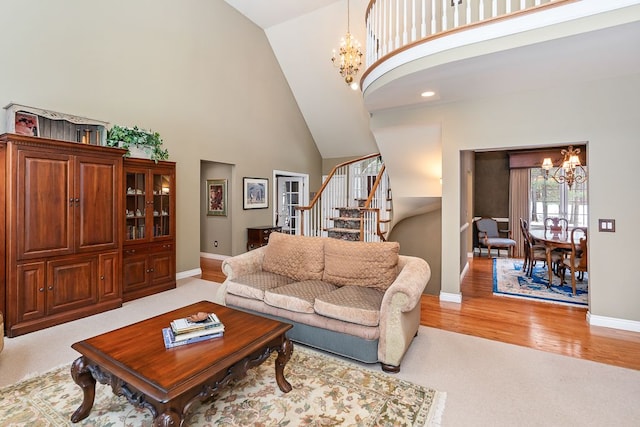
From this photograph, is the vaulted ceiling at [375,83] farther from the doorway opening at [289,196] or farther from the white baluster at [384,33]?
the doorway opening at [289,196]

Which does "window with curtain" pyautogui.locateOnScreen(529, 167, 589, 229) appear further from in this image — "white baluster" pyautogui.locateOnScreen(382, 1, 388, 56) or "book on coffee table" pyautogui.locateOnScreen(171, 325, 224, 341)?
"book on coffee table" pyautogui.locateOnScreen(171, 325, 224, 341)

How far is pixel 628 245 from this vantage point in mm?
3428

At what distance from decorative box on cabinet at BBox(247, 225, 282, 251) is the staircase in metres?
0.99

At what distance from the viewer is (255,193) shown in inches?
288

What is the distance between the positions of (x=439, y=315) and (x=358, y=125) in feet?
17.5

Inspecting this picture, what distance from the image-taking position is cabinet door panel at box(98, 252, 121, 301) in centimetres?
376

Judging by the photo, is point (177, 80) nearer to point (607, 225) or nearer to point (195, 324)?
point (195, 324)

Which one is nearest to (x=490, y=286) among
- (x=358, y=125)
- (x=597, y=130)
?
(x=597, y=130)

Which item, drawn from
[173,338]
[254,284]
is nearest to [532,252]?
[254,284]

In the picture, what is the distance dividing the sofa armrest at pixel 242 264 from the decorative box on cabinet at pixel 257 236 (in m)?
3.02

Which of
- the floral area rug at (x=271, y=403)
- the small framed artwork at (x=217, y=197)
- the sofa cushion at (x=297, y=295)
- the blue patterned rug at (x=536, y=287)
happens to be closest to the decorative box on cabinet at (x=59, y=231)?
the floral area rug at (x=271, y=403)

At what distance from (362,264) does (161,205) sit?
3.36 meters

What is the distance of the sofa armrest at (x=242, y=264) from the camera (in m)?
3.50

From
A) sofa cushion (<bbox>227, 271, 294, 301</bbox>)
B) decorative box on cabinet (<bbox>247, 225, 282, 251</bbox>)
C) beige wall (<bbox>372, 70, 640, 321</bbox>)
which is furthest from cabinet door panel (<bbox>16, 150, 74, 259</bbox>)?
beige wall (<bbox>372, 70, 640, 321</bbox>)
